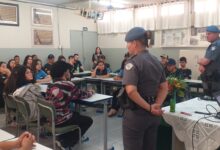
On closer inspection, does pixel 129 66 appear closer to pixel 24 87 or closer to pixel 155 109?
pixel 155 109

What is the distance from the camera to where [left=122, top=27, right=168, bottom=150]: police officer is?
75.5 inches

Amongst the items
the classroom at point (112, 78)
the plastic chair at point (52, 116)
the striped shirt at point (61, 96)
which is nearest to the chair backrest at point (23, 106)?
the classroom at point (112, 78)

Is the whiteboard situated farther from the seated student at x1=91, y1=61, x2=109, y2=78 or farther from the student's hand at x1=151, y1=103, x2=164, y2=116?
the student's hand at x1=151, y1=103, x2=164, y2=116

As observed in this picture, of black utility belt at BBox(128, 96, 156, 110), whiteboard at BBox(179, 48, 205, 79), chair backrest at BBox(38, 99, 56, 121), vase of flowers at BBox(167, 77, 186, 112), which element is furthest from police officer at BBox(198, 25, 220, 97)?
whiteboard at BBox(179, 48, 205, 79)

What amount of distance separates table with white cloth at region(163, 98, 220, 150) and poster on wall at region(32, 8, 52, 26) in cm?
644

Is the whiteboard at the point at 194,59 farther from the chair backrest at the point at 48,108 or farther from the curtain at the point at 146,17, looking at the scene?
the chair backrest at the point at 48,108

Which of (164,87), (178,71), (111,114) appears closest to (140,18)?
(178,71)

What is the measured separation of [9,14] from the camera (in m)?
7.10

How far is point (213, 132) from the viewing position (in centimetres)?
204

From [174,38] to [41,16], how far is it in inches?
171

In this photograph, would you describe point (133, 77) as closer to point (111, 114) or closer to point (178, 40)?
point (111, 114)

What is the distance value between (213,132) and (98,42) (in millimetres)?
8118

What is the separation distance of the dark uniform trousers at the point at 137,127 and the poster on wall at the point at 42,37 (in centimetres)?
650

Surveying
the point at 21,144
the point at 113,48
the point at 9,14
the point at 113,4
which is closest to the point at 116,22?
the point at 113,4
